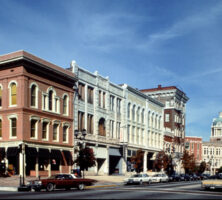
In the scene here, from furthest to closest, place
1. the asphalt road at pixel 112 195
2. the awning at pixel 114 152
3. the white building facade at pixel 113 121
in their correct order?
the awning at pixel 114 152, the white building facade at pixel 113 121, the asphalt road at pixel 112 195

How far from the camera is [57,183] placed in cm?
2806

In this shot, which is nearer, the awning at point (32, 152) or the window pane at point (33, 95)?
the awning at point (32, 152)

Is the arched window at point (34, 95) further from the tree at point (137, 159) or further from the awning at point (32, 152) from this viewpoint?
the tree at point (137, 159)

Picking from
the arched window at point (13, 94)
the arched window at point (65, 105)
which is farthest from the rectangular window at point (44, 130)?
the arched window at point (13, 94)

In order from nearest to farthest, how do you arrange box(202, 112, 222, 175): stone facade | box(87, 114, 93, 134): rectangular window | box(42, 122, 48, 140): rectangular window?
box(42, 122, 48, 140): rectangular window < box(87, 114, 93, 134): rectangular window < box(202, 112, 222, 175): stone facade

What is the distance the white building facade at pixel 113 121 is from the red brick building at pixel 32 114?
3849 millimetres

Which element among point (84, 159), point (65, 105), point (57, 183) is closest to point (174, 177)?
point (65, 105)

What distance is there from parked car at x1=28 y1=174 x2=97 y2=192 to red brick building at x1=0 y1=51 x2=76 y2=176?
383 inches

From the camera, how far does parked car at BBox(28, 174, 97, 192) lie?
27406 millimetres

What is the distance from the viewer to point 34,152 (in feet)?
128

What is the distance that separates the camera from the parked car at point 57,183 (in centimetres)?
2741

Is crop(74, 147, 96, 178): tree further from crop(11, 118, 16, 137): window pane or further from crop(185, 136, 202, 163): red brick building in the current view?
crop(185, 136, 202, 163): red brick building

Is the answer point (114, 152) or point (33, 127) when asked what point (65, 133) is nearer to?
point (33, 127)

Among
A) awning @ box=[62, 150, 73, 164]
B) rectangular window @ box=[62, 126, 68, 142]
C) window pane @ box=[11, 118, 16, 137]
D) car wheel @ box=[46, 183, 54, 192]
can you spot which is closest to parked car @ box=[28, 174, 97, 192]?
car wheel @ box=[46, 183, 54, 192]
